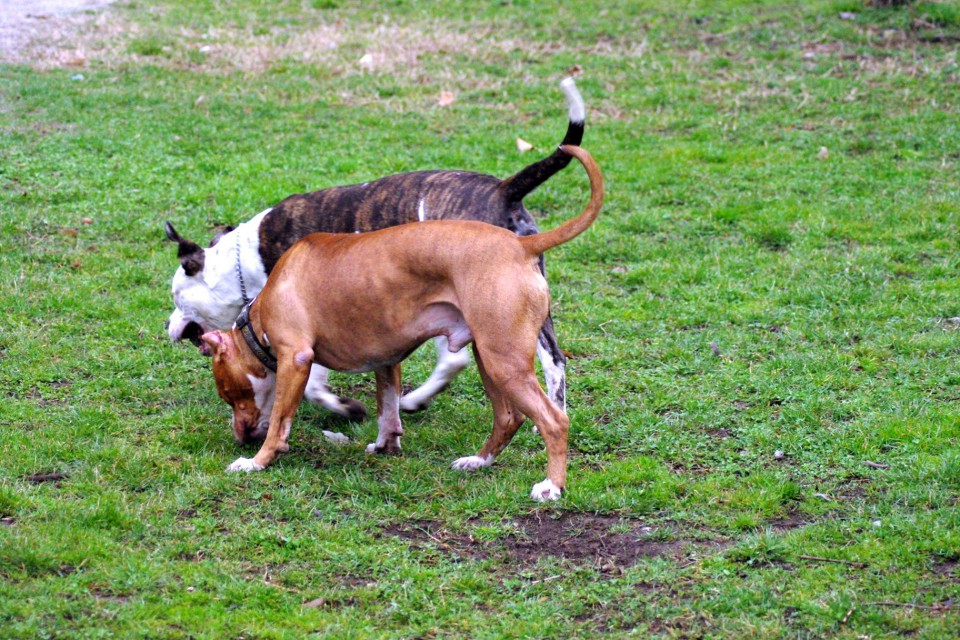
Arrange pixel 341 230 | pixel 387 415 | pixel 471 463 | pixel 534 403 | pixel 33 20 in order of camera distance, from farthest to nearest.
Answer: pixel 33 20 → pixel 341 230 → pixel 387 415 → pixel 471 463 → pixel 534 403

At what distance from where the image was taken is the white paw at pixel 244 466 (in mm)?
5414

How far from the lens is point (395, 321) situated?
5.35m

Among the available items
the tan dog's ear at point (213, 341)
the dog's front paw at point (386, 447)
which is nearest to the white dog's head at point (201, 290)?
the tan dog's ear at point (213, 341)

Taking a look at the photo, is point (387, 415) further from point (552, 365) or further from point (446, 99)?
point (446, 99)

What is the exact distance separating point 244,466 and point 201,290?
1.59m

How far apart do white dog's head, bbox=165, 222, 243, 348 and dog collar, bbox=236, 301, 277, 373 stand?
81 centimetres

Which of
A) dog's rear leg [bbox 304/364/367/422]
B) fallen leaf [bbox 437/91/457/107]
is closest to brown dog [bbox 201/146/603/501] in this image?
dog's rear leg [bbox 304/364/367/422]

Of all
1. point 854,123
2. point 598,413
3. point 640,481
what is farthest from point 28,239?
point 854,123

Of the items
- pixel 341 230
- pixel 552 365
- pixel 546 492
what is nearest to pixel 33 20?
pixel 341 230

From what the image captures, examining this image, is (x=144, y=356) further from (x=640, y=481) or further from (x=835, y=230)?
(x=835, y=230)

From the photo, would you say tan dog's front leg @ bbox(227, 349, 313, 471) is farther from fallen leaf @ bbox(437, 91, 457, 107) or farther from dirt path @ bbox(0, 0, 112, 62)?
dirt path @ bbox(0, 0, 112, 62)

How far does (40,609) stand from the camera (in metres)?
3.96

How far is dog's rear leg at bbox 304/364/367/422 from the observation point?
620 centimetres

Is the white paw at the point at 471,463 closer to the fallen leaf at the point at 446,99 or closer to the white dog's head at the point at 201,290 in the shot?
the white dog's head at the point at 201,290
